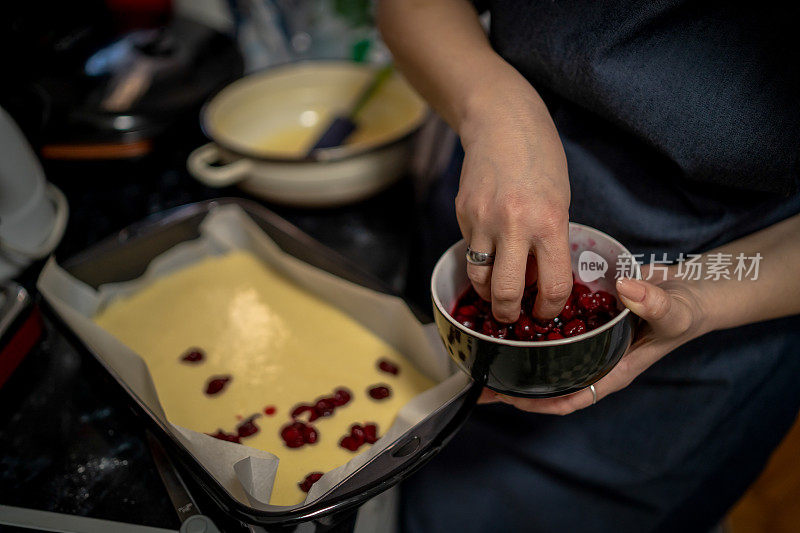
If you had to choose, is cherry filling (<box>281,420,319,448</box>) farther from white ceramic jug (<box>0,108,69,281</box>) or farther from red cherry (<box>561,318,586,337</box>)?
white ceramic jug (<box>0,108,69,281</box>)

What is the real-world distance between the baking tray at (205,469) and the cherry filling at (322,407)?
0.18 meters

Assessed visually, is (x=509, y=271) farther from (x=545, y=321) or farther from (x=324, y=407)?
(x=324, y=407)

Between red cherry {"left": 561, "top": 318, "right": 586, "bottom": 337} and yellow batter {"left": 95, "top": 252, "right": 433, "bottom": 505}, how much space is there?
30 cm

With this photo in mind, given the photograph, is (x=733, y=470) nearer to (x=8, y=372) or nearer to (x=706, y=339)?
(x=706, y=339)

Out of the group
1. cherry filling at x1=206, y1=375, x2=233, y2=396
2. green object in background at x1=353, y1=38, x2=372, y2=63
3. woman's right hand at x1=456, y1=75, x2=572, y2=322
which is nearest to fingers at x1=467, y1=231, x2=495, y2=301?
woman's right hand at x1=456, y1=75, x2=572, y2=322

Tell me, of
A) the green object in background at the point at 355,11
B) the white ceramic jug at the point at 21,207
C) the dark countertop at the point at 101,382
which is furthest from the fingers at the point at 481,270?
the green object in background at the point at 355,11

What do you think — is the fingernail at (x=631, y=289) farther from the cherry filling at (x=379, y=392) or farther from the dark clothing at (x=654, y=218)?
the cherry filling at (x=379, y=392)

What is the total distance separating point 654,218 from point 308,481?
0.59 metres

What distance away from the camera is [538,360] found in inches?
24.7

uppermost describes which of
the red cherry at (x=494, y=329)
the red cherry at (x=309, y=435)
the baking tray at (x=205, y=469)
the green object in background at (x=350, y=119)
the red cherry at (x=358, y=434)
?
the red cherry at (x=494, y=329)

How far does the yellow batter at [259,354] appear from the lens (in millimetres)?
861

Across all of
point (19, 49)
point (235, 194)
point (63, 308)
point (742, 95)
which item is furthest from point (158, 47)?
point (742, 95)

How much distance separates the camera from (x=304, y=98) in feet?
4.66

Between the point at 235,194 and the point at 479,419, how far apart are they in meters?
0.70
